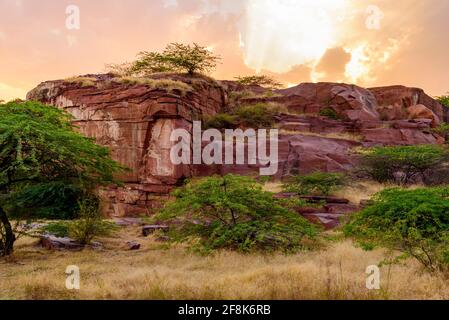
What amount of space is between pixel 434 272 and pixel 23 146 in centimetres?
925

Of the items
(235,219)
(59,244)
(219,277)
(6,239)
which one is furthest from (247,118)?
(219,277)

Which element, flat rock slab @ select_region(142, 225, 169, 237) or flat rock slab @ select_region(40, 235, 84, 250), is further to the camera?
flat rock slab @ select_region(142, 225, 169, 237)

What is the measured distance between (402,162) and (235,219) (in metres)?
14.1

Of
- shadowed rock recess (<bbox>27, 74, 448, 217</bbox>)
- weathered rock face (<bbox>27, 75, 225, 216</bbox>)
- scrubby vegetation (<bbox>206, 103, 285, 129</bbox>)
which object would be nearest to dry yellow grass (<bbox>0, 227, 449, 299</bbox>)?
weathered rock face (<bbox>27, 75, 225, 216</bbox>)

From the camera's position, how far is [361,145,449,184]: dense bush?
20531mm

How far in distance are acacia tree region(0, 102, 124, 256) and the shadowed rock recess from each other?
380 inches

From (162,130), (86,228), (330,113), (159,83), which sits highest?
(159,83)

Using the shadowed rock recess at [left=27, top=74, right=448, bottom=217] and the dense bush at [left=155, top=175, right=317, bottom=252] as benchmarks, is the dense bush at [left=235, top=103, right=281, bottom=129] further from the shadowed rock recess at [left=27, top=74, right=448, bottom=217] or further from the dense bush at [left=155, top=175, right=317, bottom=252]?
the dense bush at [left=155, top=175, right=317, bottom=252]

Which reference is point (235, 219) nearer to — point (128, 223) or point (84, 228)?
point (84, 228)

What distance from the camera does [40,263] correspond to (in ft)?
30.3

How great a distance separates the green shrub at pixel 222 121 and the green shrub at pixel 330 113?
8.93 metres

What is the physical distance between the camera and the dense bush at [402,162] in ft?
67.4

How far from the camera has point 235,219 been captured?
436 inches
